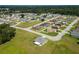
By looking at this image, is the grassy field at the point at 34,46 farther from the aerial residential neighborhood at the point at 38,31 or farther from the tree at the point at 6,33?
the tree at the point at 6,33

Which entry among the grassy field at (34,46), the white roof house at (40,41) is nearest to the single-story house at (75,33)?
the grassy field at (34,46)

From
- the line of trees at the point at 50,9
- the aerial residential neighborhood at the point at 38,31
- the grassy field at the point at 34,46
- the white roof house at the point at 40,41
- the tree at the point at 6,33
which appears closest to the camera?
the grassy field at the point at 34,46

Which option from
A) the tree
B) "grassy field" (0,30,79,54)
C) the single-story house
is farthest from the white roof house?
the single-story house

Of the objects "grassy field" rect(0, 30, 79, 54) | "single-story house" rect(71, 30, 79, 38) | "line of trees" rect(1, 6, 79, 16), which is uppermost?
"line of trees" rect(1, 6, 79, 16)

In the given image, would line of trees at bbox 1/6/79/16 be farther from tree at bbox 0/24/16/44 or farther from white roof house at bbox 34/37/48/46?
white roof house at bbox 34/37/48/46

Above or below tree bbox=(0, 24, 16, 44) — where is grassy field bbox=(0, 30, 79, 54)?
below

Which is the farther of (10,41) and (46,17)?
(46,17)

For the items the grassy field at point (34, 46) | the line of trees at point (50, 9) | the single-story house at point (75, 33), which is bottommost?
the grassy field at point (34, 46)
